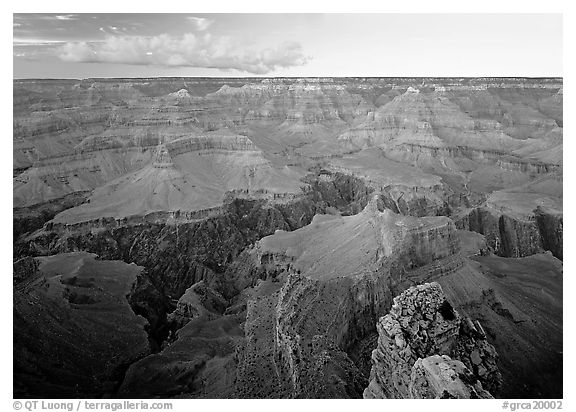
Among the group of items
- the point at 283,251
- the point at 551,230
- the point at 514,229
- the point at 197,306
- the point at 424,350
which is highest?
the point at 424,350

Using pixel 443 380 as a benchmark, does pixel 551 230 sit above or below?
below

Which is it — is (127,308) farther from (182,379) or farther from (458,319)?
(458,319)

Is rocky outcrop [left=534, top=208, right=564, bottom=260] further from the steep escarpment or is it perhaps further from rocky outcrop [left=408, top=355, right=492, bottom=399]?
rocky outcrop [left=408, top=355, right=492, bottom=399]

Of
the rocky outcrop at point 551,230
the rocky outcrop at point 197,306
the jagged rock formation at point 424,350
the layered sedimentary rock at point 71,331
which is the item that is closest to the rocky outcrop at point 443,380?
the jagged rock formation at point 424,350

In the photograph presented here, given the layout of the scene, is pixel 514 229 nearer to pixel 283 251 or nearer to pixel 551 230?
pixel 551 230

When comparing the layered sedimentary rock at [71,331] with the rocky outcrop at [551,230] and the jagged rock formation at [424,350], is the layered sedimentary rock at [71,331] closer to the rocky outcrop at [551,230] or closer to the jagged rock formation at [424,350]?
the jagged rock formation at [424,350]

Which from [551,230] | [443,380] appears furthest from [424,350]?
[551,230]

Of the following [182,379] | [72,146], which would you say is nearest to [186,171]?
[72,146]
